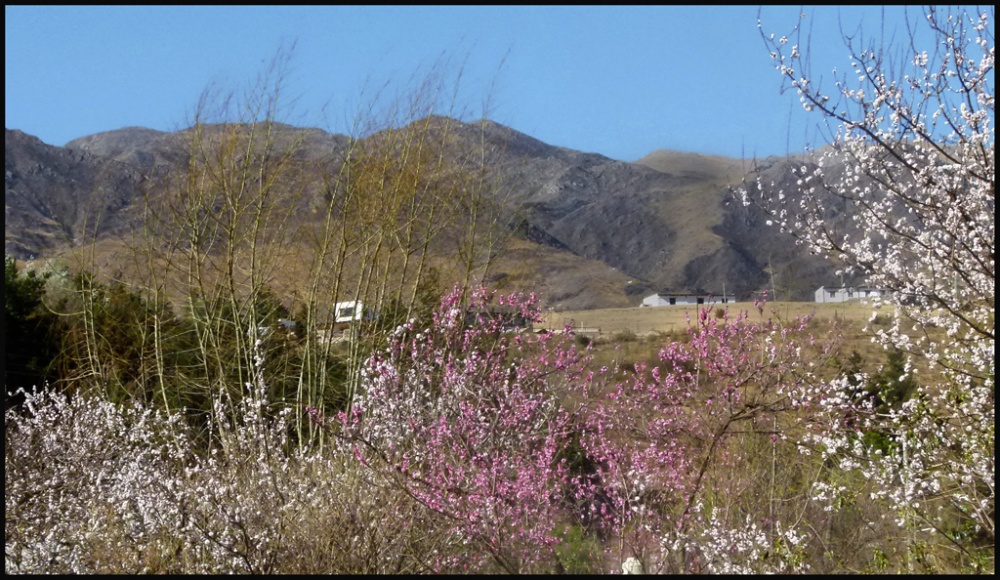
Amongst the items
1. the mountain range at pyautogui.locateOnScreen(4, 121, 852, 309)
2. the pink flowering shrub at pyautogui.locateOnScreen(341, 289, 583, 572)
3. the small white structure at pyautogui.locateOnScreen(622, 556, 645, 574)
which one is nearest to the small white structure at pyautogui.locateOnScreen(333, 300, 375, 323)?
the mountain range at pyautogui.locateOnScreen(4, 121, 852, 309)

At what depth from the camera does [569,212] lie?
2638 inches

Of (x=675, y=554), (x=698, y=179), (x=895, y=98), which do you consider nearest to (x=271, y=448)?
(x=675, y=554)

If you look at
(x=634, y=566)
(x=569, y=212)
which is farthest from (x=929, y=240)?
Result: (x=569, y=212)

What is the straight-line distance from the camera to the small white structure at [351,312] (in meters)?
7.73

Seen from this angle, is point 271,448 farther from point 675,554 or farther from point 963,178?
point 963,178

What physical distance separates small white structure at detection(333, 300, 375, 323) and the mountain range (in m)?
0.91

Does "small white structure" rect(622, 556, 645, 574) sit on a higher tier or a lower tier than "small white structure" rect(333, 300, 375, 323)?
lower

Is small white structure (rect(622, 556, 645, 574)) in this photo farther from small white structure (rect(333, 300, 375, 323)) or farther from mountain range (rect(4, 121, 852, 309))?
small white structure (rect(333, 300, 375, 323))

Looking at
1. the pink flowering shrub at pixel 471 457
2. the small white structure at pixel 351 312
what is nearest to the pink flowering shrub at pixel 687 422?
the pink flowering shrub at pixel 471 457

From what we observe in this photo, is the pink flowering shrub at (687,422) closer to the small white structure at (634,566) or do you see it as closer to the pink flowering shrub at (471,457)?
the small white structure at (634,566)

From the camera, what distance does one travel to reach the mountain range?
8742mm

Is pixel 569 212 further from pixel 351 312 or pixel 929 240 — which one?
pixel 929 240

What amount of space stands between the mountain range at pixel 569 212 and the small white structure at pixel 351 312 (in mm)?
907

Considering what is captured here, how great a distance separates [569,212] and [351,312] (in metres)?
59.5
